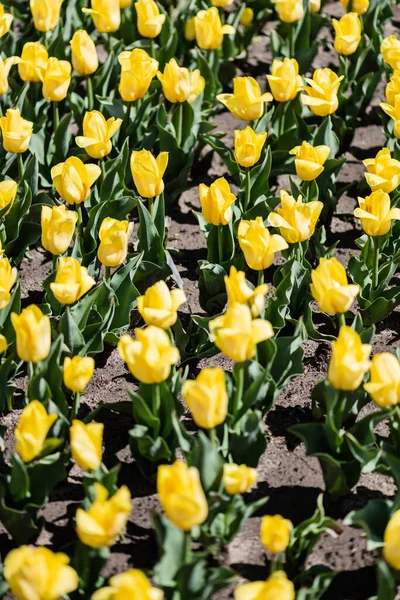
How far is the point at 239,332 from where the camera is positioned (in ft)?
9.36

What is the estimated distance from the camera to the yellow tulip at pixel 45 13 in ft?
15.6

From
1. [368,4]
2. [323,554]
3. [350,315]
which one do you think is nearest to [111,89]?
[368,4]

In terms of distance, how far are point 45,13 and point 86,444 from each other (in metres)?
2.71

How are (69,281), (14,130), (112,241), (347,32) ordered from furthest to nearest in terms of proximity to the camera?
1. (347,32)
2. (14,130)
3. (112,241)
4. (69,281)

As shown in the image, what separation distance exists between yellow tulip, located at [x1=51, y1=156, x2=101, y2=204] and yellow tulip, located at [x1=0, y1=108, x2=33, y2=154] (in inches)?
12.1

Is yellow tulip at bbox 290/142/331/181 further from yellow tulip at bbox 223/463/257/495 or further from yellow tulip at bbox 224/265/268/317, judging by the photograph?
yellow tulip at bbox 223/463/257/495

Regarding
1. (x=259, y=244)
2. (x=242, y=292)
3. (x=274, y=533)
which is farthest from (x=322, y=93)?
(x=274, y=533)

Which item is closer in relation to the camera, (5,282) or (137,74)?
(5,282)

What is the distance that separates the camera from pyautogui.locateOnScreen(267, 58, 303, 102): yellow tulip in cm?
429

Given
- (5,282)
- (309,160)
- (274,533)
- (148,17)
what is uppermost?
(148,17)

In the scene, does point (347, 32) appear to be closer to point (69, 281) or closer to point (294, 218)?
point (294, 218)

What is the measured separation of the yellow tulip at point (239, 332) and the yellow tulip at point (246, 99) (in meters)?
1.45

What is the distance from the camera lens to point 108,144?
396 cm

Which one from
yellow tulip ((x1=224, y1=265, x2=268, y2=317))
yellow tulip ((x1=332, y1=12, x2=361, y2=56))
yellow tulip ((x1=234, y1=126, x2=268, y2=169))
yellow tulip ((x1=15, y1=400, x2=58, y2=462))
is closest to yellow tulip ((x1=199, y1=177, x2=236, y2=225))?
yellow tulip ((x1=234, y1=126, x2=268, y2=169))
